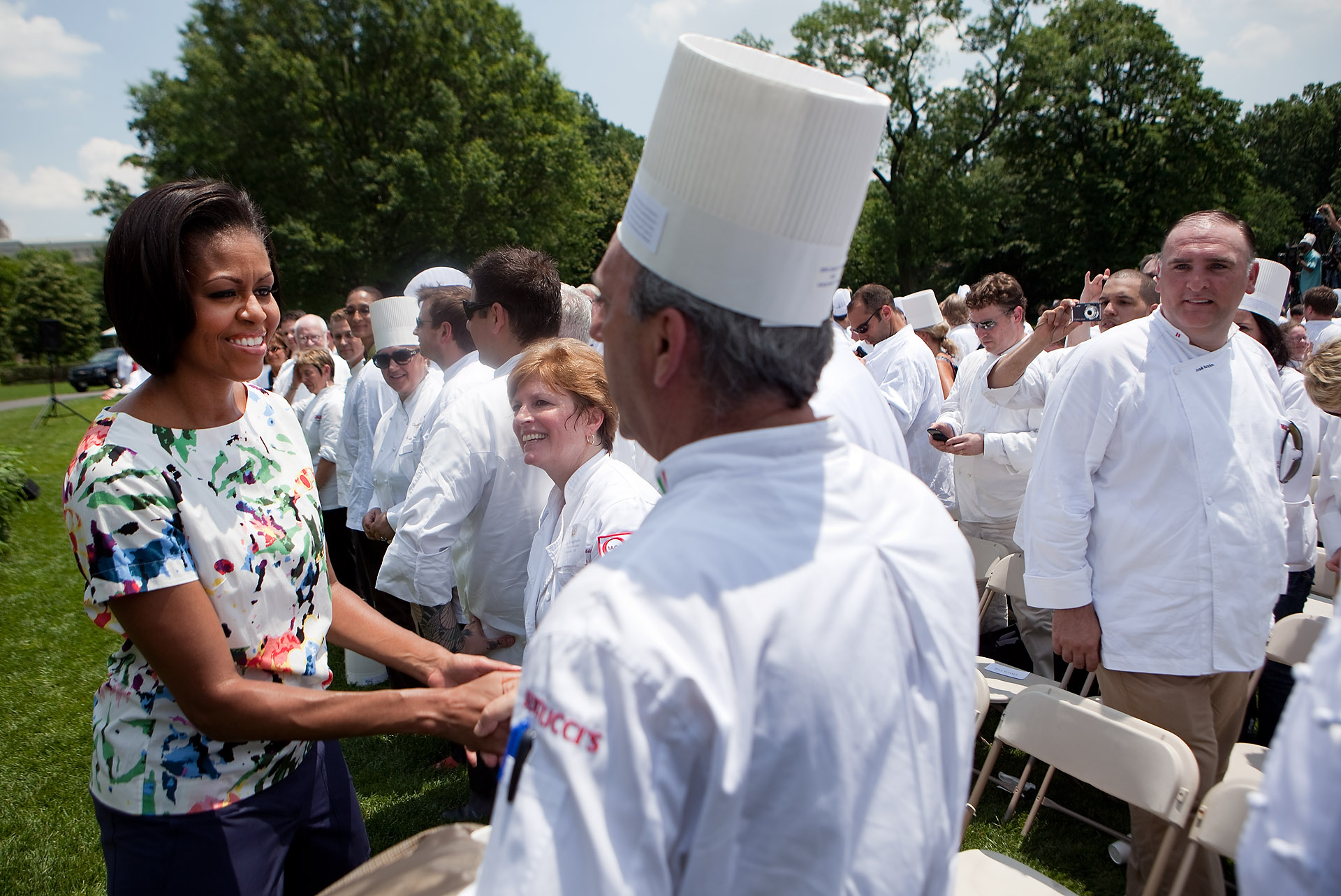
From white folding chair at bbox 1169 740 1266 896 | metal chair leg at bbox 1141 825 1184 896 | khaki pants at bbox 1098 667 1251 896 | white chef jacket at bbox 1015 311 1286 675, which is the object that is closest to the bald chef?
white folding chair at bbox 1169 740 1266 896

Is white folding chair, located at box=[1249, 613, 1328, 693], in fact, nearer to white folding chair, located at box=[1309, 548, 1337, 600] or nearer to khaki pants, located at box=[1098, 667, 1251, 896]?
khaki pants, located at box=[1098, 667, 1251, 896]

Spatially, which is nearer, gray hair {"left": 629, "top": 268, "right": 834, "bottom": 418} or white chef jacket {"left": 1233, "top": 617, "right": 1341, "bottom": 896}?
white chef jacket {"left": 1233, "top": 617, "right": 1341, "bottom": 896}

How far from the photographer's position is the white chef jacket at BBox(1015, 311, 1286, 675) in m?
2.79

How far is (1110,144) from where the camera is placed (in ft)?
108

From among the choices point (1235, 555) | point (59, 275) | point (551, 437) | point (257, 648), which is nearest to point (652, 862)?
point (257, 648)

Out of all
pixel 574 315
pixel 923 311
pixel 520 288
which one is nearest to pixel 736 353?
pixel 520 288

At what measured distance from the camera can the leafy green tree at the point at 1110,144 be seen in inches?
1268

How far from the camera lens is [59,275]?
148ft

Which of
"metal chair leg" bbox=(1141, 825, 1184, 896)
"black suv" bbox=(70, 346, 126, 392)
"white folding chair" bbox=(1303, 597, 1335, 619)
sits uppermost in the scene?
"white folding chair" bbox=(1303, 597, 1335, 619)

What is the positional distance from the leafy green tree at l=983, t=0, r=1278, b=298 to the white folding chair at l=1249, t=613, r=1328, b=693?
3281cm

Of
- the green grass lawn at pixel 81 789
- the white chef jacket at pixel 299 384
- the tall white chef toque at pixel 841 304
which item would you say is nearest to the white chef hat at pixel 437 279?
the white chef jacket at pixel 299 384

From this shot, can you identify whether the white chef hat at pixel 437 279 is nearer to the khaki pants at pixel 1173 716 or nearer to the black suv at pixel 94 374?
the khaki pants at pixel 1173 716

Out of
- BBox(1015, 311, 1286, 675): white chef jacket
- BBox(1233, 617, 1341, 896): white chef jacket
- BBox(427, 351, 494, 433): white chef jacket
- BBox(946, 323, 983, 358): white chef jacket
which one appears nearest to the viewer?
BBox(1233, 617, 1341, 896): white chef jacket

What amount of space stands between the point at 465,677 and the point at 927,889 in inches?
44.8
